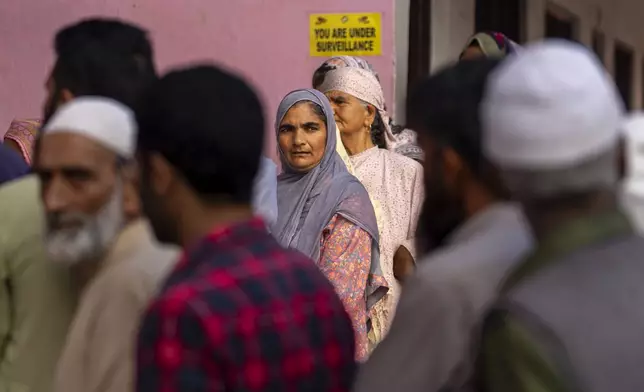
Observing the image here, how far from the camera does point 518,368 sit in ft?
5.44

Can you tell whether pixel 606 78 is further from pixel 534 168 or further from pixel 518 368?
pixel 518 368

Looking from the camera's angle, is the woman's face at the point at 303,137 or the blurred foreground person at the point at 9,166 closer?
the blurred foreground person at the point at 9,166

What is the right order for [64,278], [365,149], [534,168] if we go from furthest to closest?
[365,149] → [64,278] → [534,168]

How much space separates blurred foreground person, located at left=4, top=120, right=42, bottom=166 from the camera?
4883mm

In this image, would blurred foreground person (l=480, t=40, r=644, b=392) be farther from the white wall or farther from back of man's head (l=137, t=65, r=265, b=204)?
the white wall

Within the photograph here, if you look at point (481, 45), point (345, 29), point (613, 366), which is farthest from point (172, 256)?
point (345, 29)

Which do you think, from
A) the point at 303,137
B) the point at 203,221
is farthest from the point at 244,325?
the point at 303,137

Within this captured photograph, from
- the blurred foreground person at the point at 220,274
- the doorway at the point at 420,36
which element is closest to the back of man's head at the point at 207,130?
the blurred foreground person at the point at 220,274

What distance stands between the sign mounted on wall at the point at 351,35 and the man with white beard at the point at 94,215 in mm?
3861

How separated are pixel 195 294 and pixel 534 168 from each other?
55 cm

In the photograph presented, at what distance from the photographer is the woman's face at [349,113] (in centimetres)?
515

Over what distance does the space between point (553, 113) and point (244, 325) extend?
0.58 meters

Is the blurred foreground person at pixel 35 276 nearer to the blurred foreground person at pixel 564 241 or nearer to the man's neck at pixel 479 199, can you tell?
the man's neck at pixel 479 199

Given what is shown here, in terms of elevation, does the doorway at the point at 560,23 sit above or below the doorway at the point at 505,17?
below
